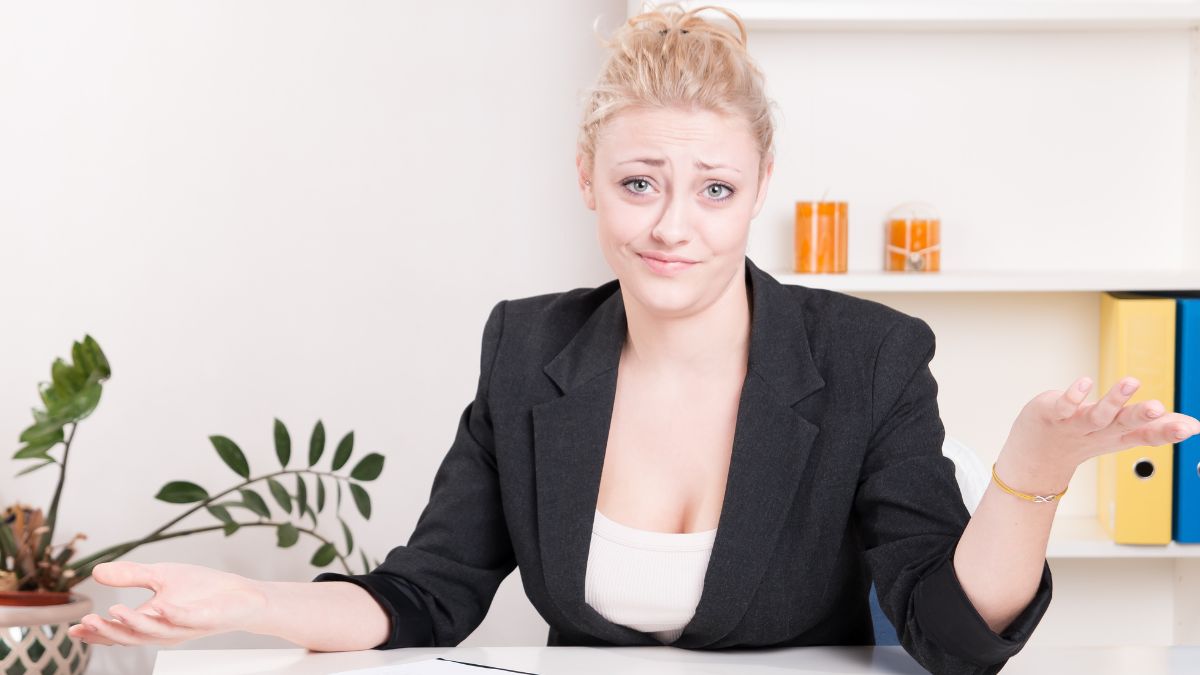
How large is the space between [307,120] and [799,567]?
1522 mm

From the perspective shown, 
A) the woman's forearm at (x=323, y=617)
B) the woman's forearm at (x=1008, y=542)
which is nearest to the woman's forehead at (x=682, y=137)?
the woman's forearm at (x=1008, y=542)

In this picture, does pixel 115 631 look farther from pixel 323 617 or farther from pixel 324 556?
pixel 324 556

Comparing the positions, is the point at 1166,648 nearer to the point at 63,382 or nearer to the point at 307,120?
the point at 63,382

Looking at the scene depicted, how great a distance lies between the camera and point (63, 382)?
77.4 inches

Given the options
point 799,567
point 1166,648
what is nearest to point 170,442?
point 799,567

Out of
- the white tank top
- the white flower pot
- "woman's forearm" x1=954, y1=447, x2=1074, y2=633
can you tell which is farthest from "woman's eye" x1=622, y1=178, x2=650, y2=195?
the white flower pot

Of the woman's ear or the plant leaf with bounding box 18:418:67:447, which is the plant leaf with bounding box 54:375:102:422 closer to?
the plant leaf with bounding box 18:418:67:447

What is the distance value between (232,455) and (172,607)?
3.35 ft

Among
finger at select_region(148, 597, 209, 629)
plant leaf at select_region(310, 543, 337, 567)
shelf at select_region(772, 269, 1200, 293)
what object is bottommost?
plant leaf at select_region(310, 543, 337, 567)

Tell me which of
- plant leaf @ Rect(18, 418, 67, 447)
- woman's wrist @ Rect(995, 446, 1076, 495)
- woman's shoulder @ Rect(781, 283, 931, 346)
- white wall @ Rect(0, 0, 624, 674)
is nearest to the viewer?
woman's wrist @ Rect(995, 446, 1076, 495)

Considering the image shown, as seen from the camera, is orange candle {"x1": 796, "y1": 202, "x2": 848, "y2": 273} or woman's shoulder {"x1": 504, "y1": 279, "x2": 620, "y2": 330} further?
orange candle {"x1": 796, "y1": 202, "x2": 848, "y2": 273}

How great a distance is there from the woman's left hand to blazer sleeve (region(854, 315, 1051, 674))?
0.13 m

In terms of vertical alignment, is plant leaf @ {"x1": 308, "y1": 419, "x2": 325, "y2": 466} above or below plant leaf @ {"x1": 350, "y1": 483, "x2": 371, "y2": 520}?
above

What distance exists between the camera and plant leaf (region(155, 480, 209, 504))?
6.97 feet
